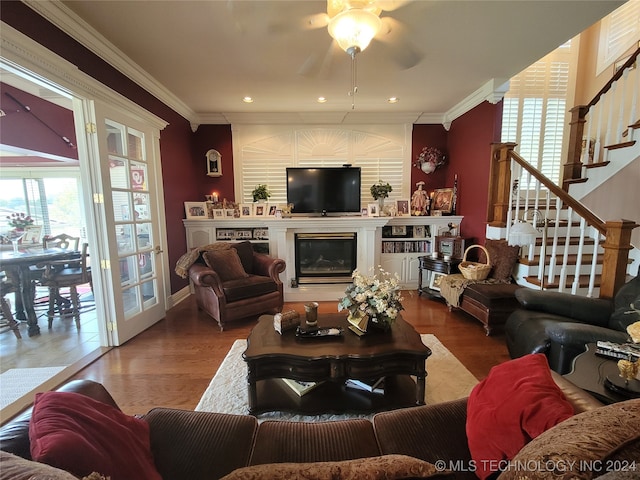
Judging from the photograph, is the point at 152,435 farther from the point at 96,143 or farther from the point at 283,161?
the point at 283,161

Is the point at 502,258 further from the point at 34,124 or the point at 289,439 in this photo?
the point at 34,124

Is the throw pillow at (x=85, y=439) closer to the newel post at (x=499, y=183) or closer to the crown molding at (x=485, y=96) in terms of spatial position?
the newel post at (x=499, y=183)

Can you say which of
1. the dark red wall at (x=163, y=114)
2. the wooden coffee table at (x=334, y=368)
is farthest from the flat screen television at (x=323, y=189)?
the wooden coffee table at (x=334, y=368)

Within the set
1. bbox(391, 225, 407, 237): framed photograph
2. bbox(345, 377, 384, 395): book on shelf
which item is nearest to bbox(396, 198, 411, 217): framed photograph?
bbox(391, 225, 407, 237): framed photograph

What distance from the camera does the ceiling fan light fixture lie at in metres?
1.75

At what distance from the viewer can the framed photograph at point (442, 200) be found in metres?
4.54

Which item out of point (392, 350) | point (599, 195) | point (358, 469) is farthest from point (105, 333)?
point (599, 195)

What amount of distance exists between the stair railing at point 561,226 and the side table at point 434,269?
75 centimetres

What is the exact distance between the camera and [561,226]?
358 cm

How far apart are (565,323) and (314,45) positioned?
3.00 meters

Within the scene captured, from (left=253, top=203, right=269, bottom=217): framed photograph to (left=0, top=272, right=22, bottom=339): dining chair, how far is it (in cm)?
293

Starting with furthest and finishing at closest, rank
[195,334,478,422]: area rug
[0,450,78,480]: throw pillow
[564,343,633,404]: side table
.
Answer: [195,334,478,422]: area rug < [564,343,633,404]: side table < [0,450,78,480]: throw pillow

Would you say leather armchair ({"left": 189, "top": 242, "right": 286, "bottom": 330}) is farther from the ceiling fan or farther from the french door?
the ceiling fan

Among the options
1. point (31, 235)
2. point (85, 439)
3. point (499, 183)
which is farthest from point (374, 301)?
point (31, 235)
